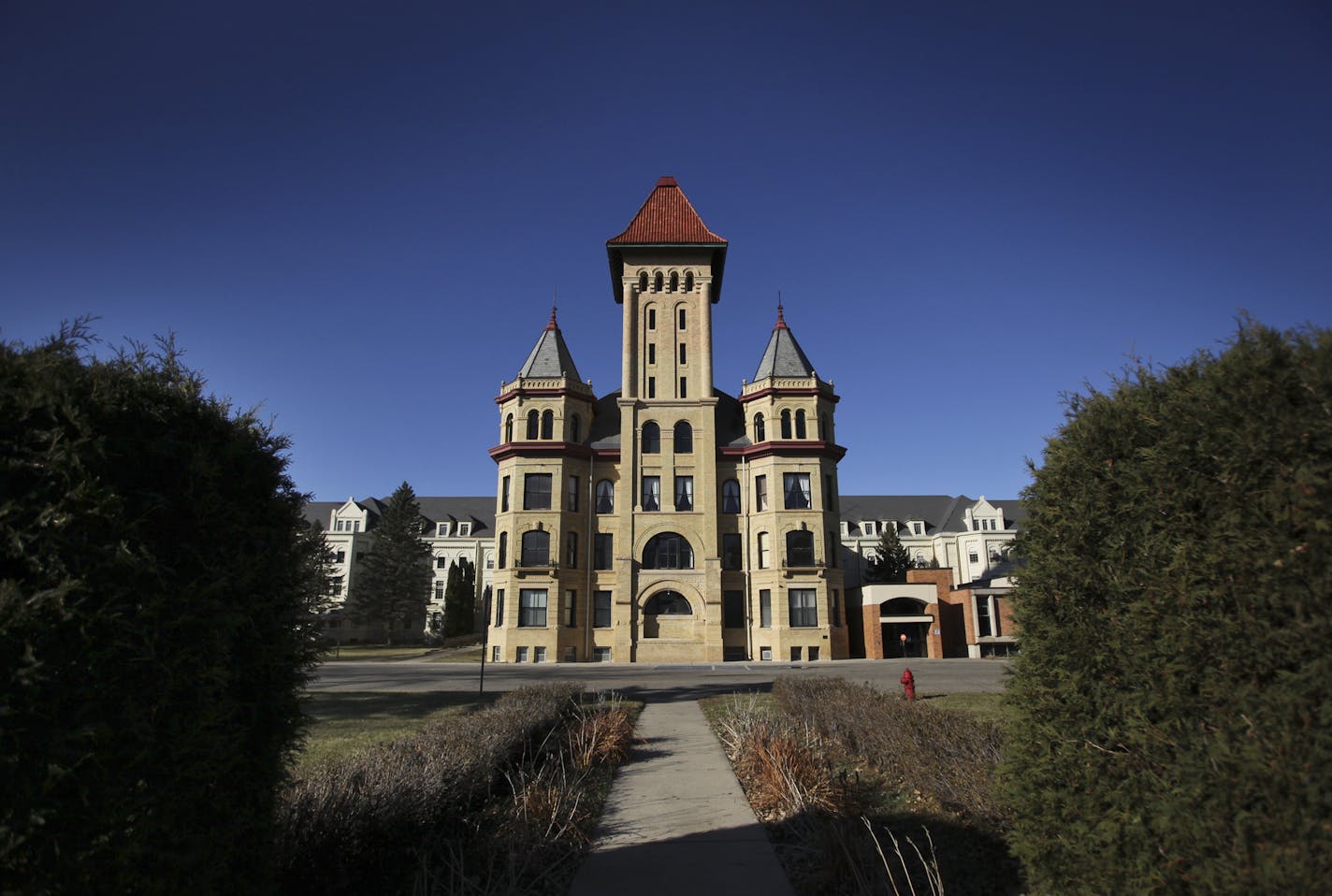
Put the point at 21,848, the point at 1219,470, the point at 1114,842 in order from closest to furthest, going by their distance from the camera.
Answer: the point at 21,848
the point at 1219,470
the point at 1114,842

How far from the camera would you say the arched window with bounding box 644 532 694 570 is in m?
42.1

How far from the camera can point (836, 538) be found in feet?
140

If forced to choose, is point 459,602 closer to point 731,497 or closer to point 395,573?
point 395,573

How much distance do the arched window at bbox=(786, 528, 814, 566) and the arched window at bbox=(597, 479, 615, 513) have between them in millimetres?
10678

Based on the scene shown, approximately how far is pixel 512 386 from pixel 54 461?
41013mm

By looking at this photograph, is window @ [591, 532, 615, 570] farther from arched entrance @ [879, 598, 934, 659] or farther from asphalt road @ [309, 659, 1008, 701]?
arched entrance @ [879, 598, 934, 659]

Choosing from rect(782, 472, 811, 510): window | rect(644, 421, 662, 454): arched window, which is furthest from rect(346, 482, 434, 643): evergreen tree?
rect(782, 472, 811, 510): window

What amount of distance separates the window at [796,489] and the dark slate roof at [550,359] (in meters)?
14.5

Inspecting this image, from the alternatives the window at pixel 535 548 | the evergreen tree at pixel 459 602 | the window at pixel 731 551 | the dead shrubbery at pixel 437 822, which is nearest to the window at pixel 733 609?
the window at pixel 731 551

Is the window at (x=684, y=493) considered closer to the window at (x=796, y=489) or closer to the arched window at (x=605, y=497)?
the arched window at (x=605, y=497)

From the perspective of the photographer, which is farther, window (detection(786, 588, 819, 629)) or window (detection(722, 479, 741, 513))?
window (detection(722, 479, 741, 513))

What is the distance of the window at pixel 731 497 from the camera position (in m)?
44.1

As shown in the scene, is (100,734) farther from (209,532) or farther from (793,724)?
(793,724)

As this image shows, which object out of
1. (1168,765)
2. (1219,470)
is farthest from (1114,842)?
(1219,470)
